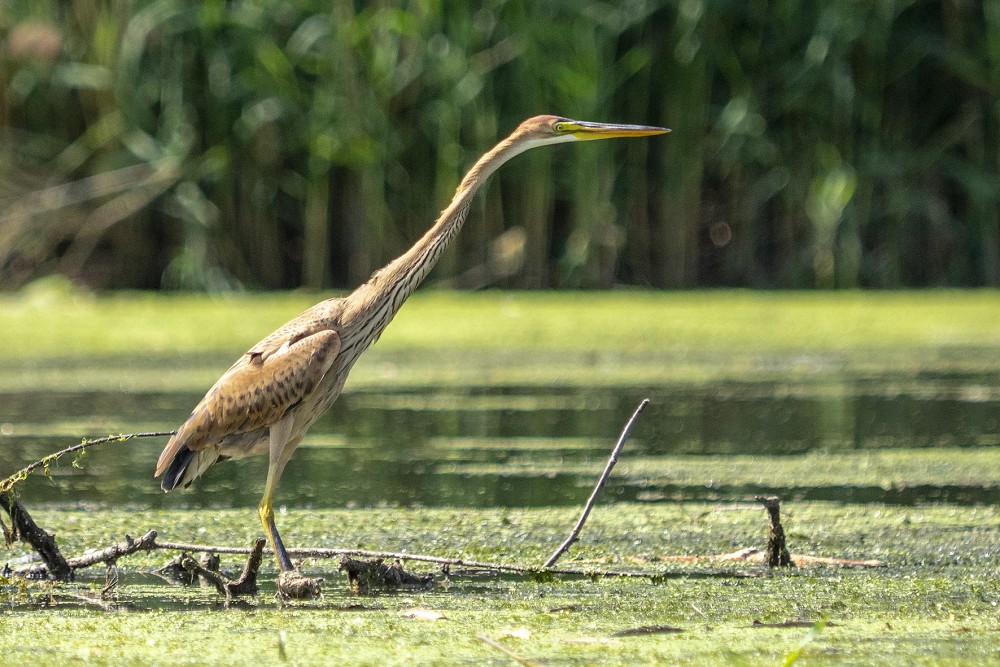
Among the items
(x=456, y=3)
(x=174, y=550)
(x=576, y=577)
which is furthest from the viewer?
(x=456, y=3)

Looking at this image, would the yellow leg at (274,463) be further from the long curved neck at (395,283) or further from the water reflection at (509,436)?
the water reflection at (509,436)

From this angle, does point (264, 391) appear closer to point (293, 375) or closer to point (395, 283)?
point (293, 375)

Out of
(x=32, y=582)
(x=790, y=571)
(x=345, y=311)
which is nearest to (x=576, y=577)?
(x=790, y=571)

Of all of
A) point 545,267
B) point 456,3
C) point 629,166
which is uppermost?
point 456,3

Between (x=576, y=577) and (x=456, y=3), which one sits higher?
(x=456, y=3)

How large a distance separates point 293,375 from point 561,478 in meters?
1.38

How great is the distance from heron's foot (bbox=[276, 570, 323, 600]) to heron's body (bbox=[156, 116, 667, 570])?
0.34 meters

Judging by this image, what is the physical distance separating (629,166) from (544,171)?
55cm

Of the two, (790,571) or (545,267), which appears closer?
(790,571)

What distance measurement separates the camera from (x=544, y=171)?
31.9 ft

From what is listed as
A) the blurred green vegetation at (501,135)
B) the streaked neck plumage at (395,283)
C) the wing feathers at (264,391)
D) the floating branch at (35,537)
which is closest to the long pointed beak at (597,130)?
the streaked neck plumage at (395,283)

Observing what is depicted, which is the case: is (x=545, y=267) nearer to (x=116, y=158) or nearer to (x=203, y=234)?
(x=203, y=234)

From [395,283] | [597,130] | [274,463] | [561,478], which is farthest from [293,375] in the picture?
[561,478]

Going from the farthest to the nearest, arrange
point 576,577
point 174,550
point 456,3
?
point 456,3, point 174,550, point 576,577
